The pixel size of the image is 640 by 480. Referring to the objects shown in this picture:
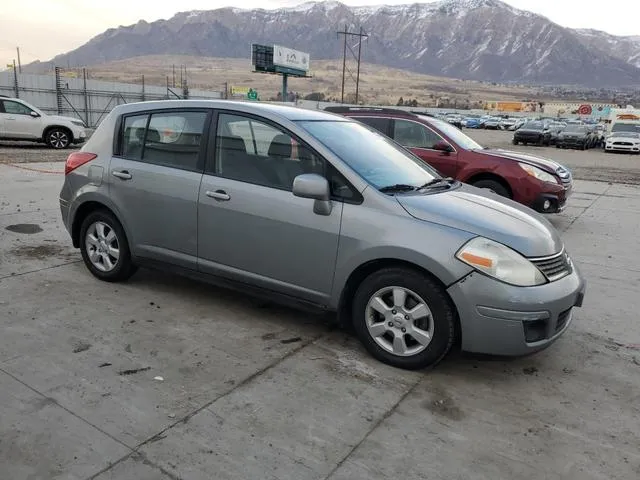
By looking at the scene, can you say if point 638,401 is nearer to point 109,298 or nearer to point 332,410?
point 332,410

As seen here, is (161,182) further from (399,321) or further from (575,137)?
(575,137)

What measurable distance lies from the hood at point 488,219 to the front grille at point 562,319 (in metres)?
0.40

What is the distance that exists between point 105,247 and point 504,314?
11.4 ft

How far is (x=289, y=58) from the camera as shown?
52250 mm

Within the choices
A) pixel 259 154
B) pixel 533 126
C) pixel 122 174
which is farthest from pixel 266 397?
pixel 533 126

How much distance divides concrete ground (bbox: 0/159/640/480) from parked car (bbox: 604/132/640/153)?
29060 millimetres

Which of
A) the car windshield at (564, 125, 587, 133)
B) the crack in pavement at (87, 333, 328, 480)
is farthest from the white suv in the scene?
the car windshield at (564, 125, 587, 133)

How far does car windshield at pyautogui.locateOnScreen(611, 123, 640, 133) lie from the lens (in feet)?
104

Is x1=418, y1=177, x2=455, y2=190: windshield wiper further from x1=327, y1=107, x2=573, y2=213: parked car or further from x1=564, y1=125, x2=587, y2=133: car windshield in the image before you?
x1=564, y1=125, x2=587, y2=133: car windshield

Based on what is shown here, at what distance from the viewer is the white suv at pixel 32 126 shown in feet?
56.0

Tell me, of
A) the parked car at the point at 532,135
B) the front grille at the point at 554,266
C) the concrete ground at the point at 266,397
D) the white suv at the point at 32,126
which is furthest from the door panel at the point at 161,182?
the parked car at the point at 532,135

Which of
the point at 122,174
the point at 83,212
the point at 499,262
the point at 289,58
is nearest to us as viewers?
the point at 499,262

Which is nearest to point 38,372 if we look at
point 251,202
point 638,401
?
point 251,202

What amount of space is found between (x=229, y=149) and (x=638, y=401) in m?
3.29
